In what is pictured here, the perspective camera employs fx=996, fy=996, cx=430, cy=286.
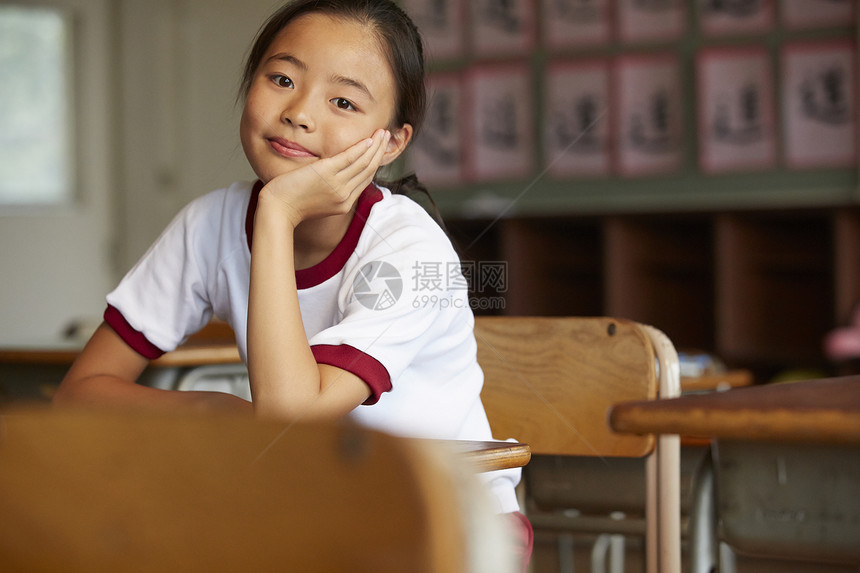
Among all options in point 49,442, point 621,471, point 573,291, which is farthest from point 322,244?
point 573,291

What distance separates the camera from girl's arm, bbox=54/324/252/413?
0.93 metres

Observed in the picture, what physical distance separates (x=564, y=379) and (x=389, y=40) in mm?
510

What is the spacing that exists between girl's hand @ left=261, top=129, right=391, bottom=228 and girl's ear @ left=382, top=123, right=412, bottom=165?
103mm

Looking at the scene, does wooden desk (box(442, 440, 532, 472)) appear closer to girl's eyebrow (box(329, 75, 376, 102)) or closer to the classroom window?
girl's eyebrow (box(329, 75, 376, 102))

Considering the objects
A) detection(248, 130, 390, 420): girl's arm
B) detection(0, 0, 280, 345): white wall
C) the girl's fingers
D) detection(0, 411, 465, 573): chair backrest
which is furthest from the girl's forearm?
detection(0, 0, 280, 345): white wall

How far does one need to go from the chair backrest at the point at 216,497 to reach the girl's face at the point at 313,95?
59 cm

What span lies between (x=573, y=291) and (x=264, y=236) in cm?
259

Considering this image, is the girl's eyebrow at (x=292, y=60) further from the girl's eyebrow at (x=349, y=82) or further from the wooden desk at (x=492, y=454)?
the wooden desk at (x=492, y=454)

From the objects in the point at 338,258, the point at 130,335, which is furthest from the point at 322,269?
the point at 130,335

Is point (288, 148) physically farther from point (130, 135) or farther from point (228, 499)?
point (130, 135)

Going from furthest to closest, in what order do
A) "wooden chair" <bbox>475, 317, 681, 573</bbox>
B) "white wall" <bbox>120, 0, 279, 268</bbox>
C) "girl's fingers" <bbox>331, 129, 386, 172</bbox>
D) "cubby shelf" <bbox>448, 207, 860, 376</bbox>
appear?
"white wall" <bbox>120, 0, 279, 268</bbox> < "cubby shelf" <bbox>448, 207, 860, 376</bbox> < "wooden chair" <bbox>475, 317, 681, 573</bbox> < "girl's fingers" <bbox>331, 129, 386, 172</bbox>

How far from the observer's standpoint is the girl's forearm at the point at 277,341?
0.85 metres

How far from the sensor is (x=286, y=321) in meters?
0.87

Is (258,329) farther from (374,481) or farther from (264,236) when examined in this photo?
(374,481)
